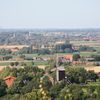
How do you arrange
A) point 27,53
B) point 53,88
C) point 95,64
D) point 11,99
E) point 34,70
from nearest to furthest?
1. point 11,99
2. point 53,88
3. point 34,70
4. point 95,64
5. point 27,53

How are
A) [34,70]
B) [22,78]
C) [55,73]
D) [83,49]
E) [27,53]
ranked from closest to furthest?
[22,78], [55,73], [34,70], [27,53], [83,49]

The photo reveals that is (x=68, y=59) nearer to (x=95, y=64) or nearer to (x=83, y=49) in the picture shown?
(x=95, y=64)

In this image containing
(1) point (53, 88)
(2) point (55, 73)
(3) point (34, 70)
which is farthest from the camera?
(3) point (34, 70)

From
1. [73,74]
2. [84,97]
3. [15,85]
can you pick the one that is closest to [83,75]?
[73,74]

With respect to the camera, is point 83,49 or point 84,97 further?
point 83,49

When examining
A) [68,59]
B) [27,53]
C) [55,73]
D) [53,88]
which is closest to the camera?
[53,88]

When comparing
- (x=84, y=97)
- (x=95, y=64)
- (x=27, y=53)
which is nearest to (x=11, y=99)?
(x=84, y=97)

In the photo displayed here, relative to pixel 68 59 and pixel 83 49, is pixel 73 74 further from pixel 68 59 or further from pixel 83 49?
pixel 83 49

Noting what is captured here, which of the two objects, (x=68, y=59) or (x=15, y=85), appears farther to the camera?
(x=68, y=59)
